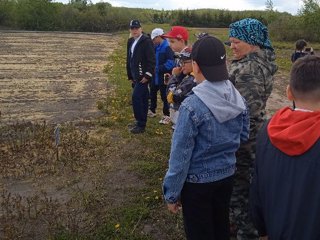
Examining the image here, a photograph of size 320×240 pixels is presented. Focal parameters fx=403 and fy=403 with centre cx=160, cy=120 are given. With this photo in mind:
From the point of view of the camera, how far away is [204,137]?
2834 millimetres

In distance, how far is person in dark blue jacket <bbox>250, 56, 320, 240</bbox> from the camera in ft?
6.80

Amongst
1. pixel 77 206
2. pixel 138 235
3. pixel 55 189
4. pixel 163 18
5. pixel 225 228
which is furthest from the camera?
pixel 163 18

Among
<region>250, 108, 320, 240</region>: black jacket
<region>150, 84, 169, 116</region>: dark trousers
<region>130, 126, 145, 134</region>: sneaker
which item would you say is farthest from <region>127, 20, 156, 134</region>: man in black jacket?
<region>250, 108, 320, 240</region>: black jacket

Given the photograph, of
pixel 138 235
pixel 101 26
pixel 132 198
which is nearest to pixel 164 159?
pixel 132 198

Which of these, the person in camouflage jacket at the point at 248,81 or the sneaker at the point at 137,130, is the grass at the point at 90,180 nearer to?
the sneaker at the point at 137,130

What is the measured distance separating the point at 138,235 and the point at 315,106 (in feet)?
8.54

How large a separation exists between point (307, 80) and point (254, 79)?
141cm

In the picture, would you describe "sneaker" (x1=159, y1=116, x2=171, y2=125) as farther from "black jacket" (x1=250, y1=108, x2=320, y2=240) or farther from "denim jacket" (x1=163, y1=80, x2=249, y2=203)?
"black jacket" (x1=250, y1=108, x2=320, y2=240)


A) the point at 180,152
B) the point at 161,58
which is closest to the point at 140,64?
the point at 161,58

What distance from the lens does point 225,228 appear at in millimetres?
3199

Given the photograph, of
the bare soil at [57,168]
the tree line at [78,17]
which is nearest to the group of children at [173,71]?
the bare soil at [57,168]

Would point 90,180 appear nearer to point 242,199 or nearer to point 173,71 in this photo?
point 173,71

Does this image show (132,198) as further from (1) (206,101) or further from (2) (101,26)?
(2) (101,26)

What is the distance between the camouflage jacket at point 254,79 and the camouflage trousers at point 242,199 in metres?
0.25
